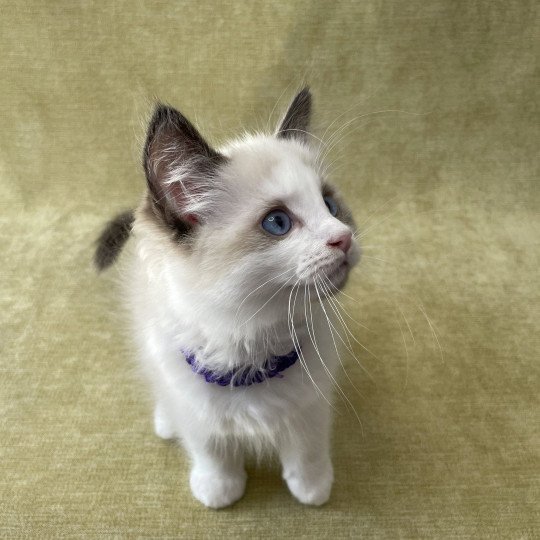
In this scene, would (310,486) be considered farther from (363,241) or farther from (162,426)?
(363,241)

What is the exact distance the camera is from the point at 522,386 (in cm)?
138

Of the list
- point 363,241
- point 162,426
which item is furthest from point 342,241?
point 363,241

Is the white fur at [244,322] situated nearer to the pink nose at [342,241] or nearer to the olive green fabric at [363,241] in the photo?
the pink nose at [342,241]

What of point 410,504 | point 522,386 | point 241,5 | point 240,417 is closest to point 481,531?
point 410,504

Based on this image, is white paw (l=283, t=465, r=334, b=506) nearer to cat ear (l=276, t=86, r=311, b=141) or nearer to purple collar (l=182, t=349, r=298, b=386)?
purple collar (l=182, t=349, r=298, b=386)

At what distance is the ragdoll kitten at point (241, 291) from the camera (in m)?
0.84

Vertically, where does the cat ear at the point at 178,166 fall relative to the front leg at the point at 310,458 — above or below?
above

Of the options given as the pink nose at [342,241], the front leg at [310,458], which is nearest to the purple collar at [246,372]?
the front leg at [310,458]

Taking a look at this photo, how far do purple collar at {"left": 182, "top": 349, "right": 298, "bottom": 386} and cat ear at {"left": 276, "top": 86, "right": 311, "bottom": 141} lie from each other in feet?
1.31

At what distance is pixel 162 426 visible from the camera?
1.26 meters

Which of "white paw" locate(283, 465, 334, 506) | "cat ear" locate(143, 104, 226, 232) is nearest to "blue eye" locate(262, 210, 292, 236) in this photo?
"cat ear" locate(143, 104, 226, 232)

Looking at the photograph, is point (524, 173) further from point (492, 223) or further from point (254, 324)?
point (254, 324)

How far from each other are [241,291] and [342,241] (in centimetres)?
17

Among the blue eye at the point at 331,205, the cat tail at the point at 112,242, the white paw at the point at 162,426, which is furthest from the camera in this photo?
the cat tail at the point at 112,242
